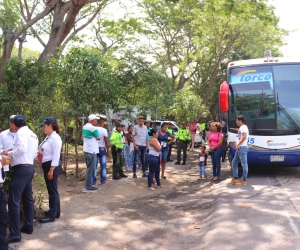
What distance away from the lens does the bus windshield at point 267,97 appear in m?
9.58

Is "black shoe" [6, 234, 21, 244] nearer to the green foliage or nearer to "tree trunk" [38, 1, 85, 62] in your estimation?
"tree trunk" [38, 1, 85, 62]

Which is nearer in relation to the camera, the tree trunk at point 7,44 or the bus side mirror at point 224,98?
the bus side mirror at point 224,98

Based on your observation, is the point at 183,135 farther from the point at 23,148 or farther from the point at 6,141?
the point at 23,148

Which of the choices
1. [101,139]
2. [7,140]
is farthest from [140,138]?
[7,140]

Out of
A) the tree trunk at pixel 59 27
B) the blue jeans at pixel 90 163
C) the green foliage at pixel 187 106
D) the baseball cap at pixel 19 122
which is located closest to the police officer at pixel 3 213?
the baseball cap at pixel 19 122

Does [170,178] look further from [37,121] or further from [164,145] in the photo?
[37,121]

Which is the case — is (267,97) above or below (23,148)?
above

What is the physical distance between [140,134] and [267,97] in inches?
143

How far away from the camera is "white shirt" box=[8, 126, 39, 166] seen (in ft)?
16.5

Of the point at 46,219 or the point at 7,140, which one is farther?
the point at 46,219

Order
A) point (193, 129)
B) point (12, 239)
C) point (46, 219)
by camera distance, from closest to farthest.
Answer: point (12, 239)
point (46, 219)
point (193, 129)

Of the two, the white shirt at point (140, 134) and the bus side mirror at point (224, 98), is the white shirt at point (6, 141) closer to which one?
the white shirt at point (140, 134)

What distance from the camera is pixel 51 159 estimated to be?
19.9 ft

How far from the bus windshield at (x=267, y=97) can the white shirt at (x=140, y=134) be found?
2.44 m
